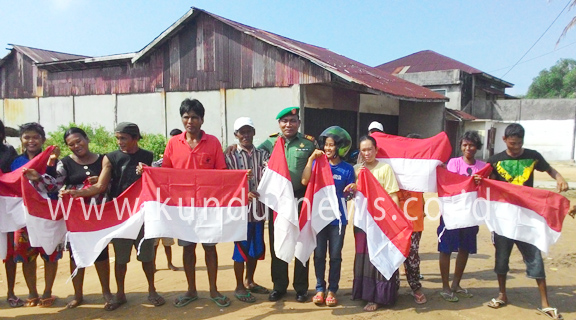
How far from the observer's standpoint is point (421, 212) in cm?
439

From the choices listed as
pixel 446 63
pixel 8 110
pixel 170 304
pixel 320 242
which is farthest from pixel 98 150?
pixel 446 63


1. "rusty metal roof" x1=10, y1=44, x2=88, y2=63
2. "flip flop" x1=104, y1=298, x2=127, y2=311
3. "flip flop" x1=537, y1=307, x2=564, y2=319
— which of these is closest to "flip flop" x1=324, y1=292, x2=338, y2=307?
"flip flop" x1=537, y1=307, x2=564, y2=319

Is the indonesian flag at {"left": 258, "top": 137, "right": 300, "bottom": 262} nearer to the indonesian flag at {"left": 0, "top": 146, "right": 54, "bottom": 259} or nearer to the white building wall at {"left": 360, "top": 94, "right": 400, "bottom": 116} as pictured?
the indonesian flag at {"left": 0, "top": 146, "right": 54, "bottom": 259}

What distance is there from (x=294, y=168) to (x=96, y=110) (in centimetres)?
1246

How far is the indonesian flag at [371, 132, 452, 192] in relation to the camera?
430cm

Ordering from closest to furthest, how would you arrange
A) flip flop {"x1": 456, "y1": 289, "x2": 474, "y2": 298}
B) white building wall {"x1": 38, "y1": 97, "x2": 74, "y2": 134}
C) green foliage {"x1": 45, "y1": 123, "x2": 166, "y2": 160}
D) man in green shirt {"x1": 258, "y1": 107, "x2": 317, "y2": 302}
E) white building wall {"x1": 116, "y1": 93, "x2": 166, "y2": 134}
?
man in green shirt {"x1": 258, "y1": 107, "x2": 317, "y2": 302} → flip flop {"x1": 456, "y1": 289, "x2": 474, "y2": 298} → green foliage {"x1": 45, "y1": 123, "x2": 166, "y2": 160} → white building wall {"x1": 116, "y1": 93, "x2": 166, "y2": 134} → white building wall {"x1": 38, "y1": 97, "x2": 74, "y2": 134}

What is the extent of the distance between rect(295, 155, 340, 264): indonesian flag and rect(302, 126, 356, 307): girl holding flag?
0.07 meters

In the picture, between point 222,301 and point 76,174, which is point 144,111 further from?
point 222,301

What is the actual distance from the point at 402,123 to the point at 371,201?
1401 centimetres

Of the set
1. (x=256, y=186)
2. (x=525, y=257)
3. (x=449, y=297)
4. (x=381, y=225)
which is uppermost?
(x=256, y=186)

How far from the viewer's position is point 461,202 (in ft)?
13.6

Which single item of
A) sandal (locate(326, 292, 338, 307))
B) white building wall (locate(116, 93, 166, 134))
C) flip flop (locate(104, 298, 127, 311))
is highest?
white building wall (locate(116, 93, 166, 134))

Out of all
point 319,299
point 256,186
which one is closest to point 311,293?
point 319,299

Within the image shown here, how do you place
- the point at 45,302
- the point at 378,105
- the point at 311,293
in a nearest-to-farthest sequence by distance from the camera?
the point at 45,302, the point at 311,293, the point at 378,105
